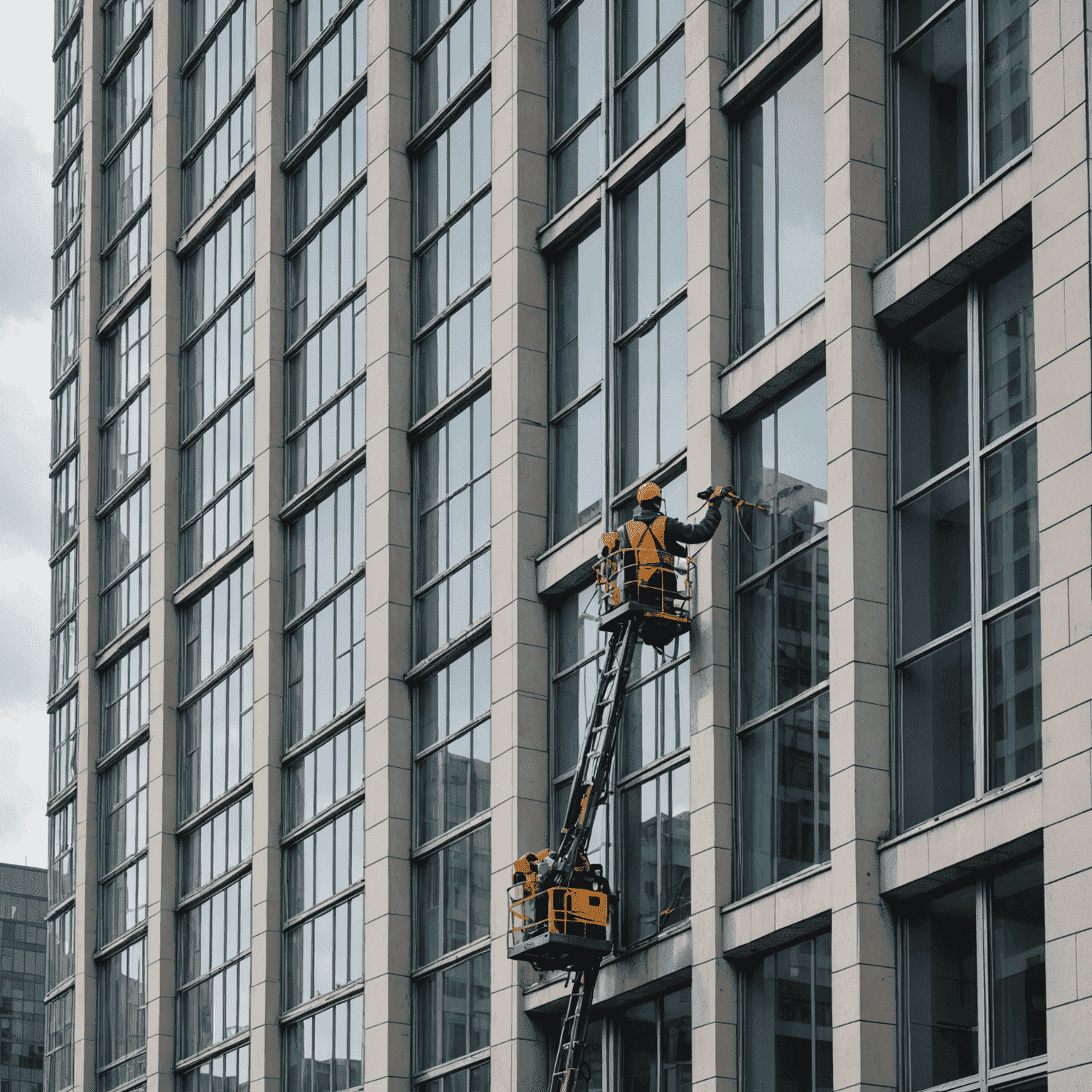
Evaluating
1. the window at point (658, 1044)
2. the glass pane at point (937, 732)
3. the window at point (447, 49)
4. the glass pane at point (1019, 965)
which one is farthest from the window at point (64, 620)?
the glass pane at point (1019, 965)

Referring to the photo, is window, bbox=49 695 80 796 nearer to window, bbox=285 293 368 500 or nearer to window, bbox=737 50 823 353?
window, bbox=285 293 368 500

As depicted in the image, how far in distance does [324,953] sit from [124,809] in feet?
56.7

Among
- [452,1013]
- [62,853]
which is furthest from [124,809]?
[452,1013]

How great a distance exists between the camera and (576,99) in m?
46.3

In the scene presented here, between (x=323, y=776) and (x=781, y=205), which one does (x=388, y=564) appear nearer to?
(x=323, y=776)

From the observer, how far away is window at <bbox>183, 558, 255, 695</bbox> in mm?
59062

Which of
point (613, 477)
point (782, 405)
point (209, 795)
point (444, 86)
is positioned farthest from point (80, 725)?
point (782, 405)

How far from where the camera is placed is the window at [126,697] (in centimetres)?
6606

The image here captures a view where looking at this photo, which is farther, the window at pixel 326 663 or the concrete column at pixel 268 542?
the concrete column at pixel 268 542

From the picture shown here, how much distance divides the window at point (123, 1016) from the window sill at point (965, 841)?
35.9 meters

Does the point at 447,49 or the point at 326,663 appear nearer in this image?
Result: the point at 447,49

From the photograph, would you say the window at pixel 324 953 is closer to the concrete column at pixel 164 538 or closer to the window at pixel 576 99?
the concrete column at pixel 164 538

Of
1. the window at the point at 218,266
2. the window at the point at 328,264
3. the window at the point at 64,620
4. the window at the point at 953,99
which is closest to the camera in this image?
the window at the point at 953,99

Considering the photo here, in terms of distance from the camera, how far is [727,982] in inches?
1400
